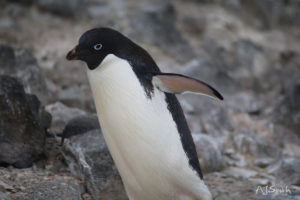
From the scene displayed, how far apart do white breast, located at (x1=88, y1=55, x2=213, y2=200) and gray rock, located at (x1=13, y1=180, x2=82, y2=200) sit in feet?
0.95

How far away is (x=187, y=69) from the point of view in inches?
184

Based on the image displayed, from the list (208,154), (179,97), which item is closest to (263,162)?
(208,154)

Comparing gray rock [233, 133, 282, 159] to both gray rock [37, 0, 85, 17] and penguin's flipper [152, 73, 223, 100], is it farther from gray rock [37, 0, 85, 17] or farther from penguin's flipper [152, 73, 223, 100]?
gray rock [37, 0, 85, 17]

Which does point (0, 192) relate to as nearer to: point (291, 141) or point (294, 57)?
point (291, 141)

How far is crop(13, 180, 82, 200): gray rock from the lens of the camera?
2.29 metres

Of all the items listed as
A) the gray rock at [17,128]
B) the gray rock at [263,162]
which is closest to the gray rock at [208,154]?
the gray rock at [263,162]

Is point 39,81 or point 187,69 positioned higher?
point 187,69

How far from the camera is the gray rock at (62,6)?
4.93 metres

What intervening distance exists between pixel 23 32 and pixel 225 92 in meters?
1.91

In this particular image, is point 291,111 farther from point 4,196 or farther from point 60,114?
point 4,196

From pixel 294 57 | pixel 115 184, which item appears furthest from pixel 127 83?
pixel 294 57

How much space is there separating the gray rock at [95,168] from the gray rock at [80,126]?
0.14 metres

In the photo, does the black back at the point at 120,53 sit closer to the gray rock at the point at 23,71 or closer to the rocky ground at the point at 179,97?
the rocky ground at the point at 179,97

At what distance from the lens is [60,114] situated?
3312 mm
